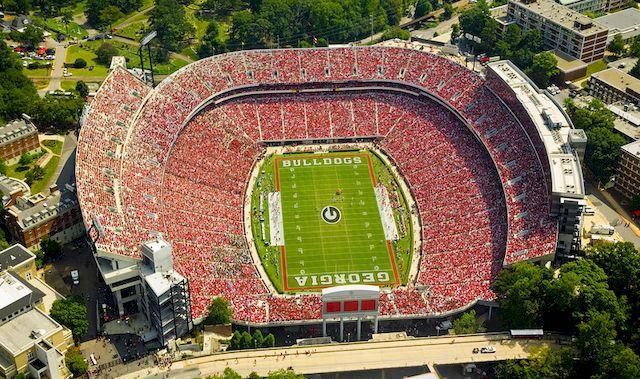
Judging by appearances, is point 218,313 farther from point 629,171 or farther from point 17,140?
point 629,171

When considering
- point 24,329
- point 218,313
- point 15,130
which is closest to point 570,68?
point 218,313

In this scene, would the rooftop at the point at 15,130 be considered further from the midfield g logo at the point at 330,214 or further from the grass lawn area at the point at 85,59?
the midfield g logo at the point at 330,214

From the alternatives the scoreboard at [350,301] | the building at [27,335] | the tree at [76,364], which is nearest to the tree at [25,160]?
the building at [27,335]

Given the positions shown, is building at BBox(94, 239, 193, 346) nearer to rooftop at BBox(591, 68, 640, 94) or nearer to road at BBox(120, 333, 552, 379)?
road at BBox(120, 333, 552, 379)

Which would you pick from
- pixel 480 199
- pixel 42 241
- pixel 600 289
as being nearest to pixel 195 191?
pixel 42 241

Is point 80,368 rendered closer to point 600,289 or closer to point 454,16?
point 600,289

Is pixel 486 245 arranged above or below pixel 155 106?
below
